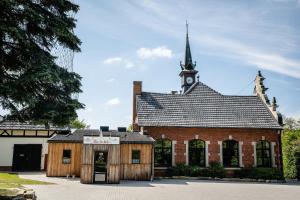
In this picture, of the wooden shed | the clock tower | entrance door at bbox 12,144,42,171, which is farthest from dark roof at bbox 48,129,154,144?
the clock tower

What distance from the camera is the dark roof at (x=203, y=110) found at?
23.9m

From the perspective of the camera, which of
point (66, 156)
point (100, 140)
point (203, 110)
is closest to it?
point (100, 140)

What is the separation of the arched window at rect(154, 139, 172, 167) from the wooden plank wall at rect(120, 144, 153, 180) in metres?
2.64

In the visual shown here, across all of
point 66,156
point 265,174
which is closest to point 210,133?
point 265,174

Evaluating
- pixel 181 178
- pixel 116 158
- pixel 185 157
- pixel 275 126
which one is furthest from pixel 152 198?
pixel 275 126

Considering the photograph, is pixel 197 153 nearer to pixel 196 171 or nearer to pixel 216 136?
pixel 196 171

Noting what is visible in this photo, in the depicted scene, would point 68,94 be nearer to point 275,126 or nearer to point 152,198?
point 152,198

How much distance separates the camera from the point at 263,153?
24.0 metres

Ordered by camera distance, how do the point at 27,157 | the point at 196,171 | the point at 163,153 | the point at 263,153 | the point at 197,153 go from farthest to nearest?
1. the point at 27,157
2. the point at 263,153
3. the point at 197,153
4. the point at 163,153
5. the point at 196,171

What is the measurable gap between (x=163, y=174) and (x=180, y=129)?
3864 mm

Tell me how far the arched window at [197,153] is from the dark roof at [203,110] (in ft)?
4.91

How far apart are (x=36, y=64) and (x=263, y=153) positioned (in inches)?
818

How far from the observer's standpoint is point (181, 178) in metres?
21.7

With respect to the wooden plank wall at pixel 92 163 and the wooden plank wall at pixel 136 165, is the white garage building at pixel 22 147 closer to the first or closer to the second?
the wooden plank wall at pixel 136 165
